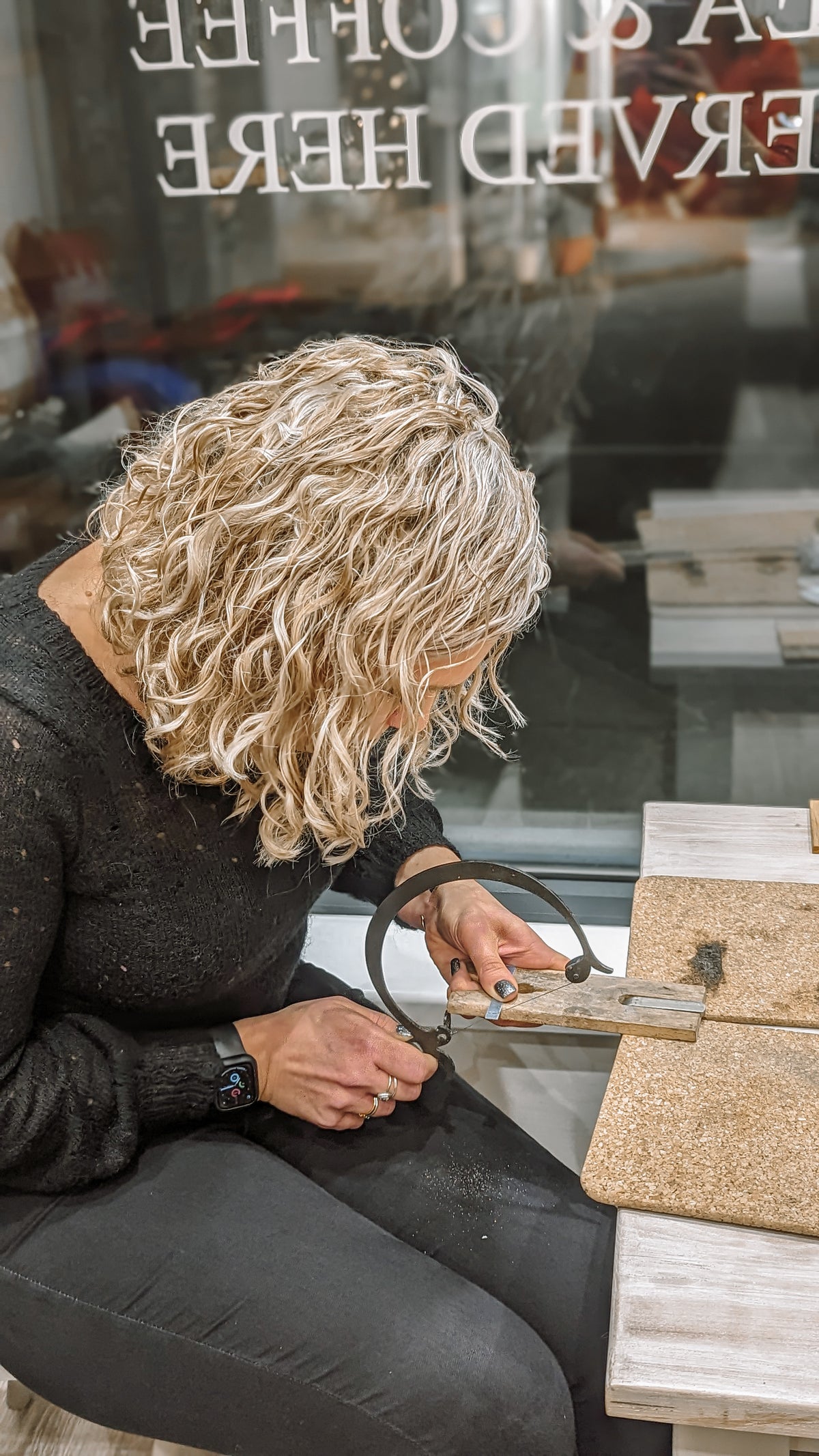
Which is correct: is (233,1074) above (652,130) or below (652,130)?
below

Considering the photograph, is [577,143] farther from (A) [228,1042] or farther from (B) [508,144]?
(A) [228,1042]

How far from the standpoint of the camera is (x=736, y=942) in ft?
3.57

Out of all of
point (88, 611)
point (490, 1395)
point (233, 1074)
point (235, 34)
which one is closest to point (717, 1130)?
point (490, 1395)

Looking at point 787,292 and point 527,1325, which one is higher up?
point 787,292

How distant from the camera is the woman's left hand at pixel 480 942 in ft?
3.40

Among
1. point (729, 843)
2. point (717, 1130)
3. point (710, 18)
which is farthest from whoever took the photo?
point (710, 18)

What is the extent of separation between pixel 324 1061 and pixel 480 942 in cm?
17

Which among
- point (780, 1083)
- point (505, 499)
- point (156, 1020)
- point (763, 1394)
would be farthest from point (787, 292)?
point (763, 1394)

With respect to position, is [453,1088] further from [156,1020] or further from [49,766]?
[49,766]

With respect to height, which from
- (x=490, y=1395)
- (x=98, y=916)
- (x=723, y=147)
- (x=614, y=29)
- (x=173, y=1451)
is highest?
(x=614, y=29)

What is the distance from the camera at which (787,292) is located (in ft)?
5.13

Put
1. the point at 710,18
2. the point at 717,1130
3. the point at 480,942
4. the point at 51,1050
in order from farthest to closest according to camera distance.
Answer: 1. the point at 710,18
2. the point at 480,942
3. the point at 51,1050
4. the point at 717,1130

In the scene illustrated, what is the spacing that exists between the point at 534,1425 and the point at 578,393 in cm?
125

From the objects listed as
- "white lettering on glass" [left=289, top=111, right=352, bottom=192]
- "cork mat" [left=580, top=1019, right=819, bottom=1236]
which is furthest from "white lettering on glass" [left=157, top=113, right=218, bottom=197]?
"cork mat" [left=580, top=1019, right=819, bottom=1236]
